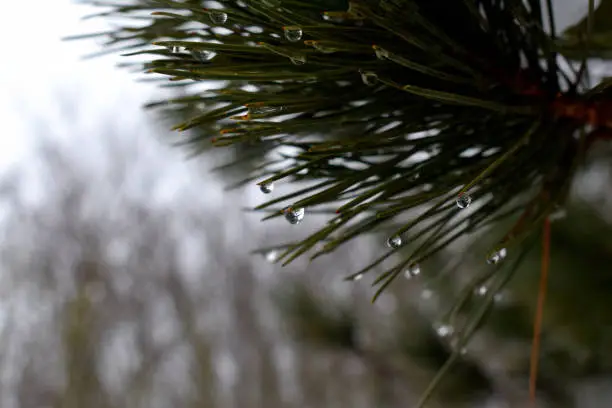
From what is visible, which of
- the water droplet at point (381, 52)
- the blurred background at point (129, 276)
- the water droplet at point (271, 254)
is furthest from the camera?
the blurred background at point (129, 276)

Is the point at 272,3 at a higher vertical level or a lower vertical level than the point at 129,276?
higher

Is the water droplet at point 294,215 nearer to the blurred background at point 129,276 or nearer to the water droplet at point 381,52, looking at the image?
the water droplet at point 381,52

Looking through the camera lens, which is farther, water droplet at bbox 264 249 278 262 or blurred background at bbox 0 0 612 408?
blurred background at bbox 0 0 612 408

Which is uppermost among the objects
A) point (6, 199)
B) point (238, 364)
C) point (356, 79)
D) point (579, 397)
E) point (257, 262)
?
point (356, 79)

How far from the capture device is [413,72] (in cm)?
25

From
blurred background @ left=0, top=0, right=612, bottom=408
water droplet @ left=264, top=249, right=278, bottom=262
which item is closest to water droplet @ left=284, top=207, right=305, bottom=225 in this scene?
water droplet @ left=264, top=249, right=278, bottom=262

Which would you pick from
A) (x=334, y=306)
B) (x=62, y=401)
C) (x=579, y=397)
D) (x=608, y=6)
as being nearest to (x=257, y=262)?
(x=62, y=401)

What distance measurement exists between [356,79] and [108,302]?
7.59 ft

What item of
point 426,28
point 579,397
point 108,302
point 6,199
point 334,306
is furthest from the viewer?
point 108,302

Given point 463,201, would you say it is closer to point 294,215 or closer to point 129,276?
point 294,215

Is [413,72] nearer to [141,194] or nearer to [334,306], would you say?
[334,306]

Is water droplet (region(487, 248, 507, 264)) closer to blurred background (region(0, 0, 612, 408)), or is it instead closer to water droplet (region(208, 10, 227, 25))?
water droplet (region(208, 10, 227, 25))

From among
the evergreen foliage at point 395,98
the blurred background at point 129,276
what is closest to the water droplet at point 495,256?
the evergreen foliage at point 395,98

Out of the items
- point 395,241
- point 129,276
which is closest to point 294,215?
point 395,241
